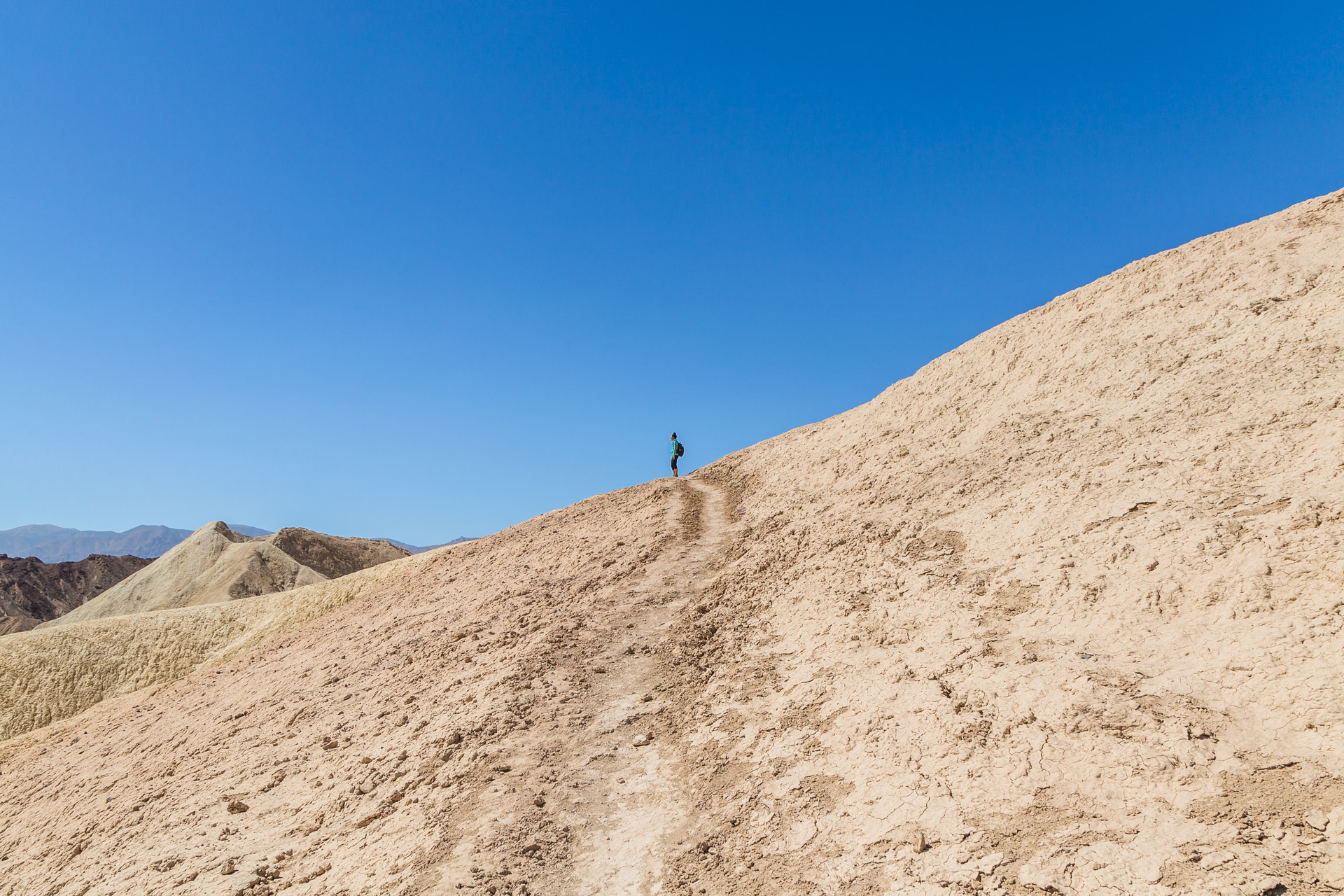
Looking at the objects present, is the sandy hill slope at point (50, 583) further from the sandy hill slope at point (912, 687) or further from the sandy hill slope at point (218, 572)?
the sandy hill slope at point (912, 687)

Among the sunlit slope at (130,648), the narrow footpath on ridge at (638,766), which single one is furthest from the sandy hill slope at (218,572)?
the narrow footpath on ridge at (638,766)

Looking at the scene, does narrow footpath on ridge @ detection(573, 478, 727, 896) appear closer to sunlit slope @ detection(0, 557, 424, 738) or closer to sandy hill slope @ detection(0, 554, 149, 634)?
sunlit slope @ detection(0, 557, 424, 738)

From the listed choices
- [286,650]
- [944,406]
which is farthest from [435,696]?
[944,406]

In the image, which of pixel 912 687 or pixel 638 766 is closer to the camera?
pixel 912 687

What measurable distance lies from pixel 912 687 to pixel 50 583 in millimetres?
96892

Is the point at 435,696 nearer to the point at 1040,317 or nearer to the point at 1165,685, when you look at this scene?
the point at 1165,685

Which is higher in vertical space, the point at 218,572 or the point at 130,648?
the point at 218,572

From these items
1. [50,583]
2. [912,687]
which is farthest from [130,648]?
[50,583]

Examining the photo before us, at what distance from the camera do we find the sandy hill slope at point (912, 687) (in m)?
4.56

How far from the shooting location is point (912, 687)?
6.44m

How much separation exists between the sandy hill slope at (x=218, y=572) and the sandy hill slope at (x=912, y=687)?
35.2 meters

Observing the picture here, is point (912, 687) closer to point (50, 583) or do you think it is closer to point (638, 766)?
point (638, 766)

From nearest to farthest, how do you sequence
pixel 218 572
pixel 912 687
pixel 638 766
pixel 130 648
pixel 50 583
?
pixel 912 687, pixel 638 766, pixel 130 648, pixel 218 572, pixel 50 583

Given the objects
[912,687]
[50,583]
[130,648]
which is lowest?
[912,687]
